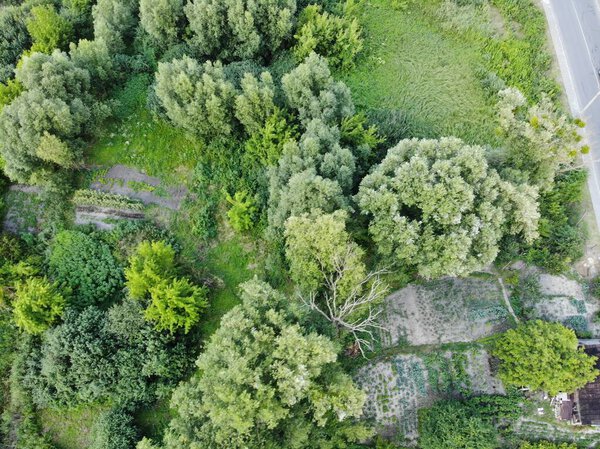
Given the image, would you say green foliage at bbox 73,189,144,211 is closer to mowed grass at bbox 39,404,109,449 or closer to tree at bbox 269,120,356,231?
tree at bbox 269,120,356,231

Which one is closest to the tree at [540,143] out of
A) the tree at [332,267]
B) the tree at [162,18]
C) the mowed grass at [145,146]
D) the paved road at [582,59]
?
the paved road at [582,59]

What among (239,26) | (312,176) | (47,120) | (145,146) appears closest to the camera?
(312,176)

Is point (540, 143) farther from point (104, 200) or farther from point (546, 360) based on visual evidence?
point (104, 200)

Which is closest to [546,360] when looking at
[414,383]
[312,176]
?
[414,383]

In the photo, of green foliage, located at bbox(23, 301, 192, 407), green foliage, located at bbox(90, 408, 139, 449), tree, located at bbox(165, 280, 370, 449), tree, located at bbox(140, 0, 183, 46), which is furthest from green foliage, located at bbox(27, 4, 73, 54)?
green foliage, located at bbox(90, 408, 139, 449)

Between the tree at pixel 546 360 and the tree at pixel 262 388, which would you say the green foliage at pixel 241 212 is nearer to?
the tree at pixel 262 388
